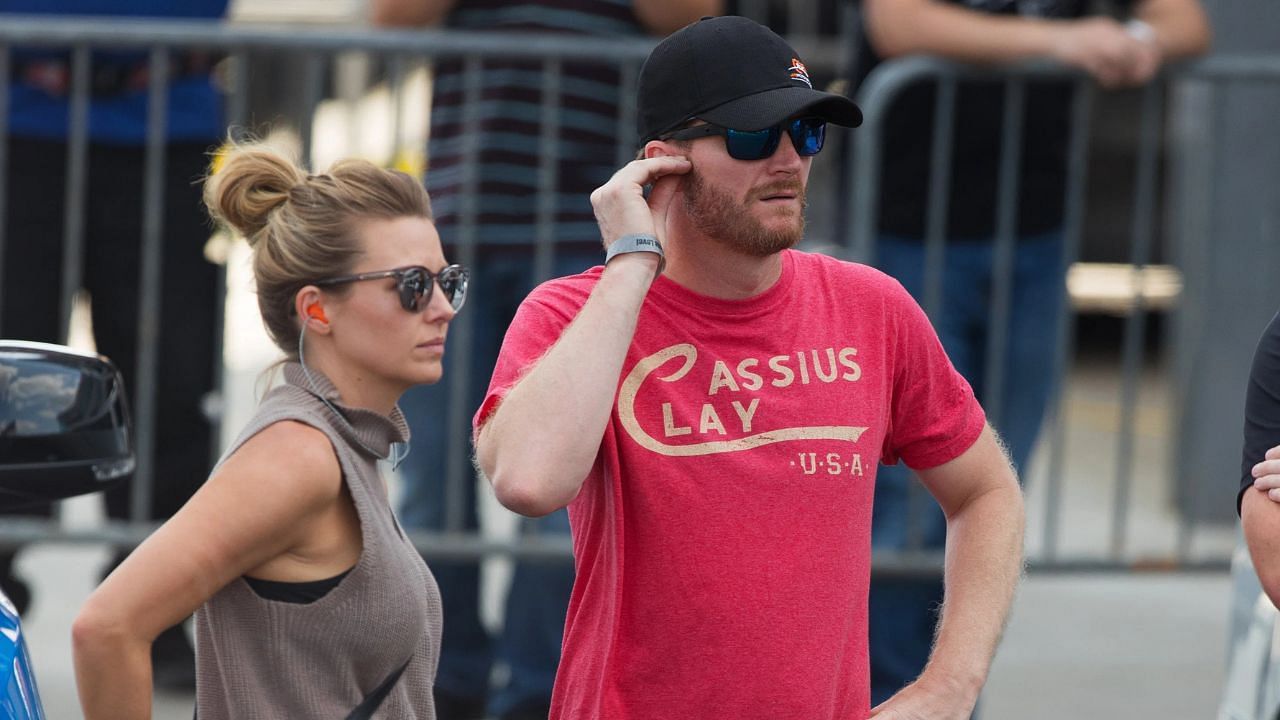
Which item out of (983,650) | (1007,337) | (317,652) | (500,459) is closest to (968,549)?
(983,650)

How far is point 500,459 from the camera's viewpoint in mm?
2545

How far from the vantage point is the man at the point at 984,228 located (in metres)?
4.92

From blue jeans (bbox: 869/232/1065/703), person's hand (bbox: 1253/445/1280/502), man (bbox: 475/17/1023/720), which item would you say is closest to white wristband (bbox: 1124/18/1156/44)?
blue jeans (bbox: 869/232/1065/703)

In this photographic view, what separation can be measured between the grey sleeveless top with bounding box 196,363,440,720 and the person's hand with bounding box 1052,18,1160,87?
267cm

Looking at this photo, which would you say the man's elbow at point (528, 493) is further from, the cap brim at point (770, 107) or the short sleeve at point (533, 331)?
the cap brim at point (770, 107)

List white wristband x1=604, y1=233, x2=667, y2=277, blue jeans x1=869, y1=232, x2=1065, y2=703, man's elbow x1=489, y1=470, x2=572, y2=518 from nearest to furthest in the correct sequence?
1. man's elbow x1=489, y1=470, x2=572, y2=518
2. white wristband x1=604, y1=233, x2=667, y2=277
3. blue jeans x1=869, y1=232, x2=1065, y2=703

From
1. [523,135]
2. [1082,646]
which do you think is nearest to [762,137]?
[523,135]

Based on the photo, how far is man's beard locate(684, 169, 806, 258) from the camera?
2.68 metres

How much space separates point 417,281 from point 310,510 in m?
0.44

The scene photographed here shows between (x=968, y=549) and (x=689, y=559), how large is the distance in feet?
1.69

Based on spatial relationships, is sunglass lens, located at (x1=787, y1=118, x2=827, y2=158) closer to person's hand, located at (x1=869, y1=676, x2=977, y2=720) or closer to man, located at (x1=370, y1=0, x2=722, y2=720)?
person's hand, located at (x1=869, y1=676, x2=977, y2=720)

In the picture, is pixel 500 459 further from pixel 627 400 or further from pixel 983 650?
pixel 983 650

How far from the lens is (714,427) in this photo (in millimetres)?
2645

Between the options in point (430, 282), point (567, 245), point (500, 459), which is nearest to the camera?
point (500, 459)
